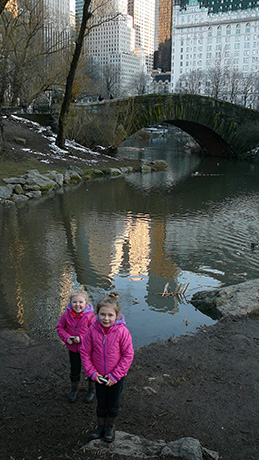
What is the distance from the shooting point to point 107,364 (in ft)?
11.7

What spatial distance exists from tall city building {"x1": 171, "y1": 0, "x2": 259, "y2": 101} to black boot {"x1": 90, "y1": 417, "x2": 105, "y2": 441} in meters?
119

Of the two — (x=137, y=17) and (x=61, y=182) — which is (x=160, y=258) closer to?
(x=61, y=182)

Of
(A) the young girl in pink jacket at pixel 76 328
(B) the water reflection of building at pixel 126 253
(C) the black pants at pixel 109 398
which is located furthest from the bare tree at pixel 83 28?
(C) the black pants at pixel 109 398

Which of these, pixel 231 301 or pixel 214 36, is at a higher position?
pixel 214 36

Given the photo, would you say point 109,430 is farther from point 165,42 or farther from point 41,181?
point 165,42

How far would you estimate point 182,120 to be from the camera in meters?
31.6

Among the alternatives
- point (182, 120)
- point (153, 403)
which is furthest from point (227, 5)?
point (153, 403)

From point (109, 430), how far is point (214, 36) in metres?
131

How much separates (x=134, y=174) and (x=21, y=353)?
64.2ft

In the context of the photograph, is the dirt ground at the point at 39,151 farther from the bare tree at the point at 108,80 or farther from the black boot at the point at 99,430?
the bare tree at the point at 108,80

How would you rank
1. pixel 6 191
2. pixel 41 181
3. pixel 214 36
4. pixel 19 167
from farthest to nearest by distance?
pixel 214 36 → pixel 19 167 → pixel 41 181 → pixel 6 191

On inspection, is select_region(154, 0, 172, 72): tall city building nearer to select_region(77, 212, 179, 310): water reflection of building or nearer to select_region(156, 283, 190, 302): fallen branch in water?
select_region(77, 212, 179, 310): water reflection of building

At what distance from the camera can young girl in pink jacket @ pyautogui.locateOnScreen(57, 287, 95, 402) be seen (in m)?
4.12

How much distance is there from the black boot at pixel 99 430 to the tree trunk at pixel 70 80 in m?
19.3
